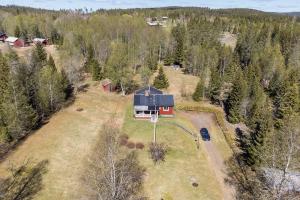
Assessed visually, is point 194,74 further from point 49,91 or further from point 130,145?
point 130,145

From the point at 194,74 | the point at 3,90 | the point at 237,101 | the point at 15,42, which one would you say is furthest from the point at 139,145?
the point at 15,42

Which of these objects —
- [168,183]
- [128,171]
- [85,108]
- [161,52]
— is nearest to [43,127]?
[85,108]

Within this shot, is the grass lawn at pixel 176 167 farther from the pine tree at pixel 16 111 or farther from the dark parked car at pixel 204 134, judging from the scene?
the pine tree at pixel 16 111

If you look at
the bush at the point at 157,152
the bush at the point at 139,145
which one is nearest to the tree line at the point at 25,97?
the bush at the point at 139,145

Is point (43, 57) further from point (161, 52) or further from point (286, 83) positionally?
point (286, 83)

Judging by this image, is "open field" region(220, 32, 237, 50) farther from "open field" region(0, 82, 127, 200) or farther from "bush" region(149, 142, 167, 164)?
"bush" region(149, 142, 167, 164)

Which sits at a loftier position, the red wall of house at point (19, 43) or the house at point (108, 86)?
the red wall of house at point (19, 43)
